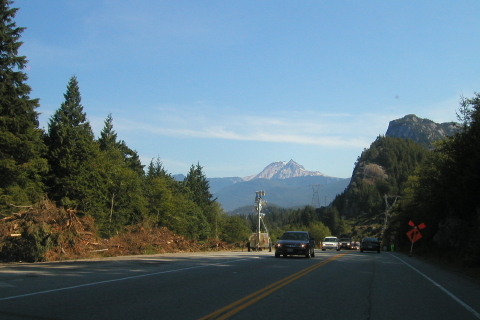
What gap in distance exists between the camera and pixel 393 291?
11.7 metres

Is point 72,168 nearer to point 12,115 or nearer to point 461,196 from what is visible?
point 12,115

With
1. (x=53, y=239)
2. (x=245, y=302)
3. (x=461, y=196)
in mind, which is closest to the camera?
(x=245, y=302)

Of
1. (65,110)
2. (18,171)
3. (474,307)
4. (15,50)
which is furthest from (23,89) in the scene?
(474,307)

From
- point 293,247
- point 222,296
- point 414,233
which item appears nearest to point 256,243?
point 414,233

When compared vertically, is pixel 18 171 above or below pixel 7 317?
above

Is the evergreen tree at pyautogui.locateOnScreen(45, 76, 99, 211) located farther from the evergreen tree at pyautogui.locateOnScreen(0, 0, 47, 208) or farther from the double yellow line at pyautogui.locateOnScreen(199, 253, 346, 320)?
the double yellow line at pyautogui.locateOnScreen(199, 253, 346, 320)

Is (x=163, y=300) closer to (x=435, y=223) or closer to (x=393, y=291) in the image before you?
(x=393, y=291)

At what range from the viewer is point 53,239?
21.1 m

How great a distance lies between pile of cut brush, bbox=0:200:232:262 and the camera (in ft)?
65.6

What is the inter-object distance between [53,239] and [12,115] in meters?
17.2

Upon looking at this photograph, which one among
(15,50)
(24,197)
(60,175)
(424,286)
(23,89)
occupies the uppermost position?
(15,50)

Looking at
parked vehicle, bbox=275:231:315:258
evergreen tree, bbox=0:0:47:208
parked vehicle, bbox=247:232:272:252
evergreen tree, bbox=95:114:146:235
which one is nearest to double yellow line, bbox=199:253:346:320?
parked vehicle, bbox=275:231:315:258

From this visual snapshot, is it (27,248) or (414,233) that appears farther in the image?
(414,233)

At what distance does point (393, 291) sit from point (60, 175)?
1660 inches
